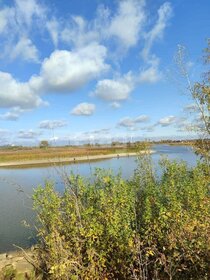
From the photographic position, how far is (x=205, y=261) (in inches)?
247

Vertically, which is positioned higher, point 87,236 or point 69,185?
point 69,185

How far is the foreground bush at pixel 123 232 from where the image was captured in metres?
6.66

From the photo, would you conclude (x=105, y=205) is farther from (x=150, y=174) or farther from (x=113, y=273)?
(x=150, y=174)

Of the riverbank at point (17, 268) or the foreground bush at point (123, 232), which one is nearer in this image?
the foreground bush at point (123, 232)

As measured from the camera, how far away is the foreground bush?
21.9 feet

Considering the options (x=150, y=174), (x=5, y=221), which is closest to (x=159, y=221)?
(x=150, y=174)

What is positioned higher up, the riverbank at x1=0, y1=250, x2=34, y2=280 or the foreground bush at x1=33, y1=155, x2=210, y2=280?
the foreground bush at x1=33, y1=155, x2=210, y2=280

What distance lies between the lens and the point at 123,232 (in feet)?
24.8

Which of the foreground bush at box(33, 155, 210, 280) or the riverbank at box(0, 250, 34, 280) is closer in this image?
the foreground bush at box(33, 155, 210, 280)

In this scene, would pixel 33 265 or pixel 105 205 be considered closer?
A: pixel 105 205

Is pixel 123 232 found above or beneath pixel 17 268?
above

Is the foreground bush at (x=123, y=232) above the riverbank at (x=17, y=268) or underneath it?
above

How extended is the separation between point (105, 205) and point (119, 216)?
482 mm

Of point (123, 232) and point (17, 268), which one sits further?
point (17, 268)
